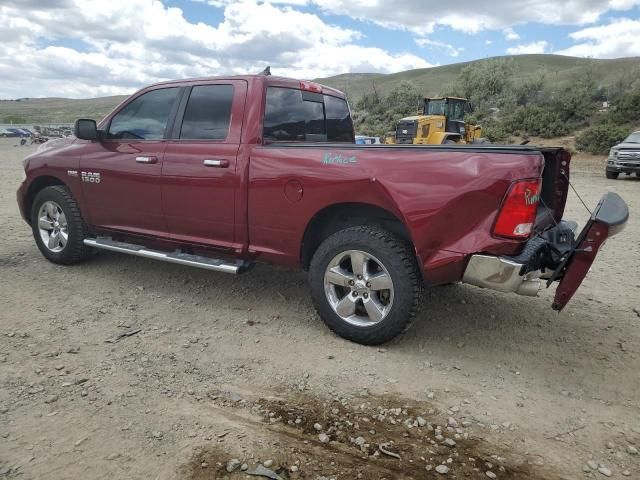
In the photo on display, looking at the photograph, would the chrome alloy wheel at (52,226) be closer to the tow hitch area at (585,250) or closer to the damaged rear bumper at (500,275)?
the damaged rear bumper at (500,275)

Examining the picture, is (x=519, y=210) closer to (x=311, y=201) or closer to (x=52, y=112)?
(x=311, y=201)

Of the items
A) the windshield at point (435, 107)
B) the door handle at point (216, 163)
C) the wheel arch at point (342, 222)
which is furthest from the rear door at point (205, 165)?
the windshield at point (435, 107)

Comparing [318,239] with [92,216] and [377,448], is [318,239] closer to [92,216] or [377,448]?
[377,448]

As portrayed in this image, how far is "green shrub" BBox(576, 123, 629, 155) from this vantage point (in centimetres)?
2254

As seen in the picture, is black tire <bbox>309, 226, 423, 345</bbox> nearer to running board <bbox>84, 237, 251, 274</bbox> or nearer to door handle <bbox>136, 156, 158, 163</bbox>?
running board <bbox>84, 237, 251, 274</bbox>

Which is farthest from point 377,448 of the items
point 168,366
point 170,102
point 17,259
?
point 17,259

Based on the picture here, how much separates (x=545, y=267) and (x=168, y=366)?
8.53ft

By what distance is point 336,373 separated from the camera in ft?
11.1

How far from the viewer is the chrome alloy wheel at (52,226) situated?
5.38m

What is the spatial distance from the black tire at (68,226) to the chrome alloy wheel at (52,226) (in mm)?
37

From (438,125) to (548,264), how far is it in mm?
17661

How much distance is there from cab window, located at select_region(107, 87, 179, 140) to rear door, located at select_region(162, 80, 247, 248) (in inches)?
7.1

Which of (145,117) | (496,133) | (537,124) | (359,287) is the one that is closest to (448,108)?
(496,133)

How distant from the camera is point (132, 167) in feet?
15.4
